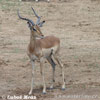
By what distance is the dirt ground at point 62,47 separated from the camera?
1050 cm

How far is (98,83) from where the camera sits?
36.0 ft

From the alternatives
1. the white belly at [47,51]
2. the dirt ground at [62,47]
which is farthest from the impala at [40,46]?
the dirt ground at [62,47]

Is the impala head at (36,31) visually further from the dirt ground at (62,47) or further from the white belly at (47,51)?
the dirt ground at (62,47)

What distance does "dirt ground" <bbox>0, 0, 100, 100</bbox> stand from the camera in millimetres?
10500

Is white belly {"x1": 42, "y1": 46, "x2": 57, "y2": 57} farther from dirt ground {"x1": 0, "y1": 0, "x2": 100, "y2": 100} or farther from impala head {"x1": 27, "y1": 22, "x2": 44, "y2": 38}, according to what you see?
dirt ground {"x1": 0, "y1": 0, "x2": 100, "y2": 100}

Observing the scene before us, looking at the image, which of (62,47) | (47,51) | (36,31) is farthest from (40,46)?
(62,47)

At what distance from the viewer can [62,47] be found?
14750mm

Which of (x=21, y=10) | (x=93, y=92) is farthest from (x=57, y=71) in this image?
(x=21, y=10)

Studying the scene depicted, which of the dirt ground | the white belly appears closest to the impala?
the white belly

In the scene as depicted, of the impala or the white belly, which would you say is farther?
the white belly

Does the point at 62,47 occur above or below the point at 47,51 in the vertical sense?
below

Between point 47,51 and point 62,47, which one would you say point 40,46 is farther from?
point 62,47

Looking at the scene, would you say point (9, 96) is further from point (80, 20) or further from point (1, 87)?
point (80, 20)

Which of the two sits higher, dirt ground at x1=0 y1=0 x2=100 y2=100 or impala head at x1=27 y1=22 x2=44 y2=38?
impala head at x1=27 y1=22 x2=44 y2=38
